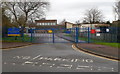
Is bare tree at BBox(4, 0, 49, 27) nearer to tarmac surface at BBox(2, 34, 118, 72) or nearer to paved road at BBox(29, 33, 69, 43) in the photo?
paved road at BBox(29, 33, 69, 43)

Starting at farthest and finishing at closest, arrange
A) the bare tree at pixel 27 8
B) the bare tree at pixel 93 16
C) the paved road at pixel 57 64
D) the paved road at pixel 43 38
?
1. the bare tree at pixel 93 16
2. the bare tree at pixel 27 8
3. the paved road at pixel 43 38
4. the paved road at pixel 57 64

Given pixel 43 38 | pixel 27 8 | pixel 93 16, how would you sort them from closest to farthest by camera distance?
1. pixel 43 38
2. pixel 27 8
3. pixel 93 16

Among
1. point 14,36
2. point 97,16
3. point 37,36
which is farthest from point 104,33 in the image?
point 97,16

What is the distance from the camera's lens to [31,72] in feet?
19.6

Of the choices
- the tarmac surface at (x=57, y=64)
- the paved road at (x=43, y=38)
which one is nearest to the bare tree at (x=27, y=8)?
the paved road at (x=43, y=38)

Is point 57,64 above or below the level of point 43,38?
below

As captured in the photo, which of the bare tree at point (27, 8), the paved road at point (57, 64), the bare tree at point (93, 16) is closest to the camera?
the paved road at point (57, 64)

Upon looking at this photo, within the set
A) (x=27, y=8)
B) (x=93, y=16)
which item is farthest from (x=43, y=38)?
(x=93, y=16)

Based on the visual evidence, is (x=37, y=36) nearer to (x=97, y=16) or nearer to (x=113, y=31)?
(x=113, y=31)

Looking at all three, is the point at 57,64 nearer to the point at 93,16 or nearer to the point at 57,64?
the point at 57,64

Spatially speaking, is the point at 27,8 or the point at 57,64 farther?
the point at 27,8

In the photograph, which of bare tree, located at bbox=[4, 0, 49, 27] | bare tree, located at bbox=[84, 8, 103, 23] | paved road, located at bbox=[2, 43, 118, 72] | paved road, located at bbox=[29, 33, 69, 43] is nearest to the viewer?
paved road, located at bbox=[2, 43, 118, 72]

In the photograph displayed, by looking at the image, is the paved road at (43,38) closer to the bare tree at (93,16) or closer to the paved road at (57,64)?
the paved road at (57,64)

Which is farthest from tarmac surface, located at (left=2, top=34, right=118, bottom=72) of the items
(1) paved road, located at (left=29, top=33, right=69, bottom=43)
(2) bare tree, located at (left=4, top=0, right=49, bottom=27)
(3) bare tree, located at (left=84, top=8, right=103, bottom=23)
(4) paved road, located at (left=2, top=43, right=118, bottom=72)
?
(3) bare tree, located at (left=84, top=8, right=103, bottom=23)
